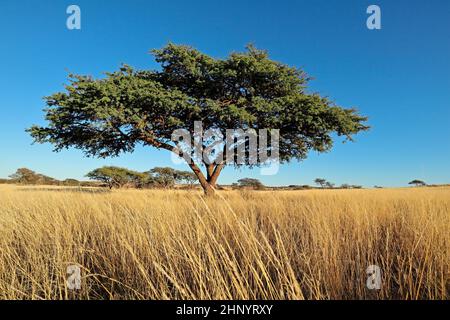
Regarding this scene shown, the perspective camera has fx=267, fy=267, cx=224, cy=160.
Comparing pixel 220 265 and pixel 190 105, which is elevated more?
pixel 190 105

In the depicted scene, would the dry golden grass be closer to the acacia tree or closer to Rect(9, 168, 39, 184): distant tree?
the acacia tree

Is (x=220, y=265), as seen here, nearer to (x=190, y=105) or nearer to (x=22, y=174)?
(x=190, y=105)

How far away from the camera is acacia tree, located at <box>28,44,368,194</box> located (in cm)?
1153

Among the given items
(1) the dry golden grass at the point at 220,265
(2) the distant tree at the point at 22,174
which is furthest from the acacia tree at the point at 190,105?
(2) the distant tree at the point at 22,174

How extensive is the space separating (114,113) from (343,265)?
10315mm

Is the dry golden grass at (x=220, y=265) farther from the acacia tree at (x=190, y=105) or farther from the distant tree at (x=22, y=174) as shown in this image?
the distant tree at (x=22, y=174)

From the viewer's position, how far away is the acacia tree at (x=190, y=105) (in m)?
11.5

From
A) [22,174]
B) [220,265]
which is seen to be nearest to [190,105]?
[220,265]

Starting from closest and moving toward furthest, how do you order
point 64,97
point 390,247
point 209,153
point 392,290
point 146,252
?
1. point 392,290
2. point 146,252
3. point 390,247
4. point 64,97
5. point 209,153

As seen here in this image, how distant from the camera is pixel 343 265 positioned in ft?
9.34

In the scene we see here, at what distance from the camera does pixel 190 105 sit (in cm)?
1200
